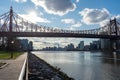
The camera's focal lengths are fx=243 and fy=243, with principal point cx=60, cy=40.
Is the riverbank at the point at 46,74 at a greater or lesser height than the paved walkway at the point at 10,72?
lesser

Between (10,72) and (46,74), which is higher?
(10,72)

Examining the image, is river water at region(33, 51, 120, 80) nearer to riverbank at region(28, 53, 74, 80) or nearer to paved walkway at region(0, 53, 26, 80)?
riverbank at region(28, 53, 74, 80)

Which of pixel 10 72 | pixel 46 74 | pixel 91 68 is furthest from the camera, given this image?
pixel 91 68

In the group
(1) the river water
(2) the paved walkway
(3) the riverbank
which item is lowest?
(1) the river water

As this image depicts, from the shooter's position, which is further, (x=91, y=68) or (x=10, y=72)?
(x=91, y=68)

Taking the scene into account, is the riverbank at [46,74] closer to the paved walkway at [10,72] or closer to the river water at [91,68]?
the paved walkway at [10,72]

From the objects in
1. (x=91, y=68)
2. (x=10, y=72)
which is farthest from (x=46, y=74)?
(x=91, y=68)

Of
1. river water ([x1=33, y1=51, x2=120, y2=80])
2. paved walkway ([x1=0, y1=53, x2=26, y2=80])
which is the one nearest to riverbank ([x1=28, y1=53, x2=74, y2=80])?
paved walkway ([x1=0, y1=53, x2=26, y2=80])

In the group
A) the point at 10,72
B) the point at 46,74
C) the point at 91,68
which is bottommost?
the point at 91,68

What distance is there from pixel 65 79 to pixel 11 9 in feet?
197

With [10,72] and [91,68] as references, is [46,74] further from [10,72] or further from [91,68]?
[91,68]

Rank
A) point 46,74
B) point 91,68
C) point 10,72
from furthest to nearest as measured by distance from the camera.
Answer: point 91,68 → point 46,74 → point 10,72

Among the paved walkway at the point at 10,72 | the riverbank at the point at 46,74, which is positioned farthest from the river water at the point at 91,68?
the paved walkway at the point at 10,72

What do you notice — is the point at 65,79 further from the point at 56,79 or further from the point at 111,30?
the point at 111,30
